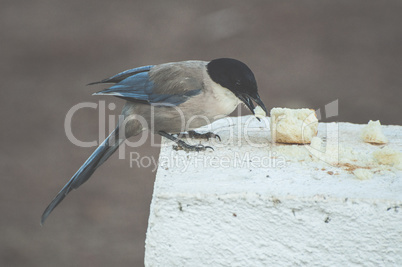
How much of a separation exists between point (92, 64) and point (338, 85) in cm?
322

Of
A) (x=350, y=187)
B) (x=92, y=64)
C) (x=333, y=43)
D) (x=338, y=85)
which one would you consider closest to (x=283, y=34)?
(x=333, y=43)

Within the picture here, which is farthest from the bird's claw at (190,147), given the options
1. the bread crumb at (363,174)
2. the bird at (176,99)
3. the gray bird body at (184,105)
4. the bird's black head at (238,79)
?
the bread crumb at (363,174)

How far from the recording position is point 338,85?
6.99 m

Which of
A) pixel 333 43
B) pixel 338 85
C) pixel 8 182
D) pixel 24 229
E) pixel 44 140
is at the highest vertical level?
pixel 333 43

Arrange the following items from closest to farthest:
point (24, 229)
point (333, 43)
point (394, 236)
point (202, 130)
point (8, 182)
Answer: point (394, 236), point (202, 130), point (24, 229), point (8, 182), point (333, 43)

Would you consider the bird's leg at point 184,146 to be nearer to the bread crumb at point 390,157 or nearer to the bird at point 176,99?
the bird at point 176,99

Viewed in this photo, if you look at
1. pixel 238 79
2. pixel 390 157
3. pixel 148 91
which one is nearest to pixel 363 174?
pixel 390 157

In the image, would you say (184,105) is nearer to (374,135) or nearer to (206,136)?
(206,136)

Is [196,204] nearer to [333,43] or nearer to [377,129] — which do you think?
[377,129]

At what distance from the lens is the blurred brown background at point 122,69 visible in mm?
5027

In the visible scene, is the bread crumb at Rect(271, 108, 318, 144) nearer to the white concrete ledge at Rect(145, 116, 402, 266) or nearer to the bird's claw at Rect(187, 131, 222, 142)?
the bird's claw at Rect(187, 131, 222, 142)

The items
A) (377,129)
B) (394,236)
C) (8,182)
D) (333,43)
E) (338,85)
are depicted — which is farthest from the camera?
(333,43)

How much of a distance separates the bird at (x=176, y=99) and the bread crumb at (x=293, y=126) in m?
0.15

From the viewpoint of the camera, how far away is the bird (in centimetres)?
272
